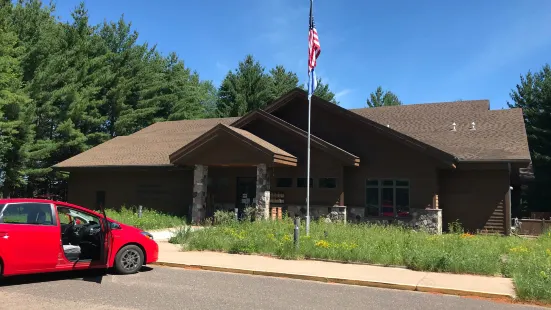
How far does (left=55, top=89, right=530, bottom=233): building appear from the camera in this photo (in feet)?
61.7

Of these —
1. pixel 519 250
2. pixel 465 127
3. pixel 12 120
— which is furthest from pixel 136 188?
pixel 519 250

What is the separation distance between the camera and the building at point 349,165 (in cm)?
1881

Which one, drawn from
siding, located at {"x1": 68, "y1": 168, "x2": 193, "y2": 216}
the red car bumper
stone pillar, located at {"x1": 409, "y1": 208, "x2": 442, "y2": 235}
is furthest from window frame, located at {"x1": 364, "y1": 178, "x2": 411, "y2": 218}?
the red car bumper

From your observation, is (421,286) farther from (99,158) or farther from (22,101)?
(22,101)

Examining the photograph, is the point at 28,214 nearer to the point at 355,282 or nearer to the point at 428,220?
the point at 355,282

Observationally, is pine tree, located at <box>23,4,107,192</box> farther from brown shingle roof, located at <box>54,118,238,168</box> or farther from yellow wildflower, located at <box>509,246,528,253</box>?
yellow wildflower, located at <box>509,246,528,253</box>

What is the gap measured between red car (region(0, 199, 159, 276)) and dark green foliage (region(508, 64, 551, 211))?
33676 mm

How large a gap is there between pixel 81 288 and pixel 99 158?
19.7m

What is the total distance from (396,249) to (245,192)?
38.5 feet

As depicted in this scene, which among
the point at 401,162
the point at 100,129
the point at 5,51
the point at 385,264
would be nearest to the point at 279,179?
the point at 401,162

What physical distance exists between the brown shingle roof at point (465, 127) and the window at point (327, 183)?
477 cm

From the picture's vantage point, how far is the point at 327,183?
2019 centimetres

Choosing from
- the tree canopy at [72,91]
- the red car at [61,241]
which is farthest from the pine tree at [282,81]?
the red car at [61,241]

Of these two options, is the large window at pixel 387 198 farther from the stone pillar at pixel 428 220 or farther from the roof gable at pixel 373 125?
the roof gable at pixel 373 125
